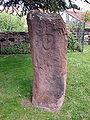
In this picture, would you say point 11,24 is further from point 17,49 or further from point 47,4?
point 47,4

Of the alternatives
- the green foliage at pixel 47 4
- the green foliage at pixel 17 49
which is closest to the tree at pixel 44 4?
the green foliage at pixel 47 4

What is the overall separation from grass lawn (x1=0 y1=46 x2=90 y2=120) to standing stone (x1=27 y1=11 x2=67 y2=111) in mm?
255

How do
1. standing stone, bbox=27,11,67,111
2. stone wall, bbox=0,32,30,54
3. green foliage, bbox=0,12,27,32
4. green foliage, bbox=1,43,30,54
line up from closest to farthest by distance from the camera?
1. standing stone, bbox=27,11,67,111
2. green foliage, bbox=1,43,30,54
3. stone wall, bbox=0,32,30,54
4. green foliage, bbox=0,12,27,32

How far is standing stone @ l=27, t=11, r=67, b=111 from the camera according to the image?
146 inches

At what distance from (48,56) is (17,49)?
5.99m

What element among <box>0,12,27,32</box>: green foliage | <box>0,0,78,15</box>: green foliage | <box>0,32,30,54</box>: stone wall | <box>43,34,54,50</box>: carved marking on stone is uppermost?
<box>0,0,78,15</box>: green foliage

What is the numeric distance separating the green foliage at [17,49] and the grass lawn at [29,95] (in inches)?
110

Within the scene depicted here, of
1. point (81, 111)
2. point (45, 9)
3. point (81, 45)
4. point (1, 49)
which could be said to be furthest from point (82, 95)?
point (81, 45)

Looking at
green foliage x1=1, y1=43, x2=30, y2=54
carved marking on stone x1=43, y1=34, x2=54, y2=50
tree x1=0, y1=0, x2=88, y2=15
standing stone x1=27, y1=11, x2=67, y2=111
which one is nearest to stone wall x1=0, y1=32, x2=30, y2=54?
green foliage x1=1, y1=43, x2=30, y2=54

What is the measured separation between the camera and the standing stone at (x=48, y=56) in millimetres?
3697

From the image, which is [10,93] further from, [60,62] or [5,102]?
[60,62]

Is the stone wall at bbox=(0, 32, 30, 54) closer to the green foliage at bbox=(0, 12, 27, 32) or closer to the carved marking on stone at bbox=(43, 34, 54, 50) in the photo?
the green foliage at bbox=(0, 12, 27, 32)

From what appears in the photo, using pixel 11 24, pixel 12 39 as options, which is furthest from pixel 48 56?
pixel 11 24

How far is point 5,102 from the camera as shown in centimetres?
420
